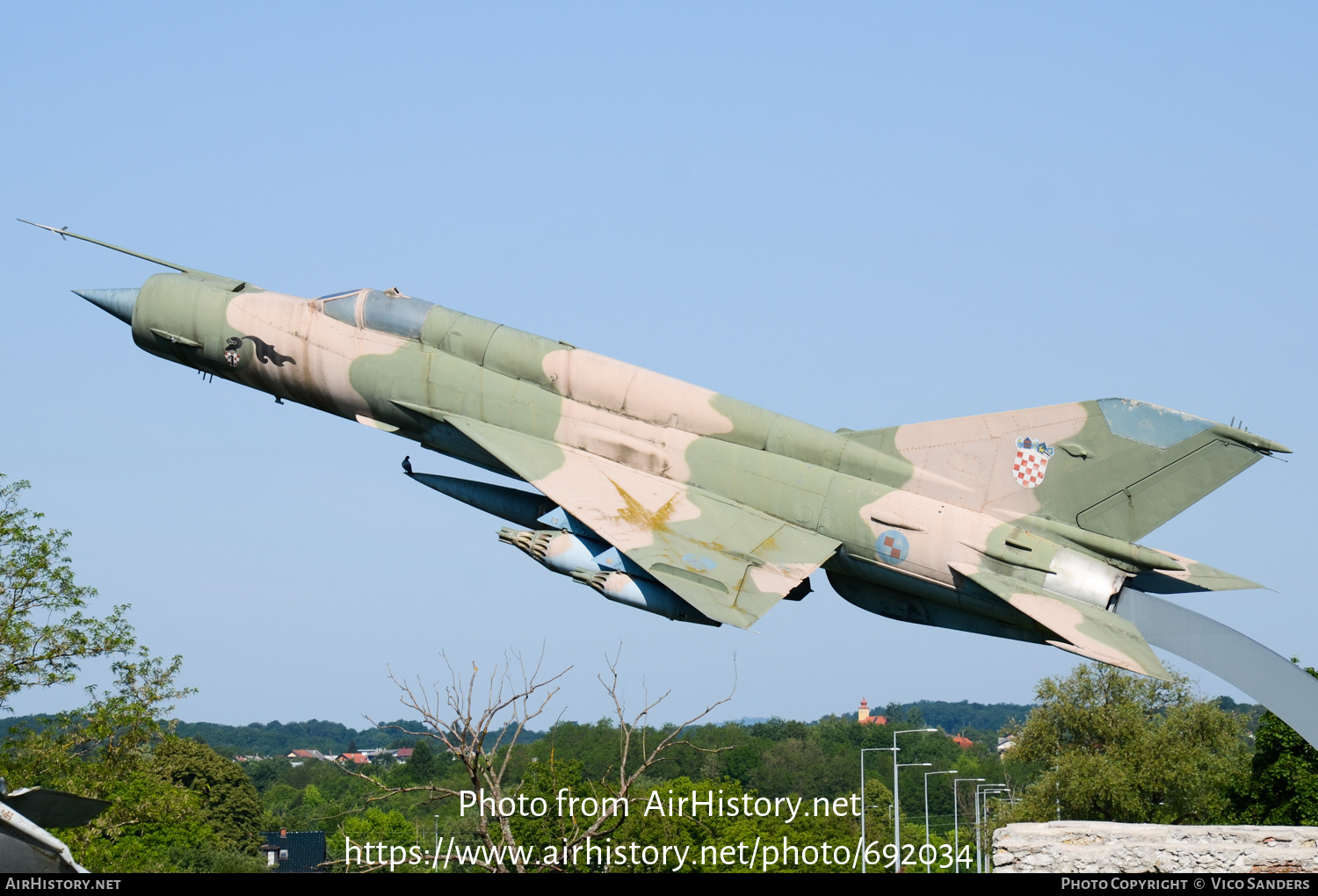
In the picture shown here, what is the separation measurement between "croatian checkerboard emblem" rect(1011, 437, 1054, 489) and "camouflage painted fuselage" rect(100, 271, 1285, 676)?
0.09ft

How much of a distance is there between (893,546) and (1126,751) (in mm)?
33509

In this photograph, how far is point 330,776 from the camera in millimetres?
119750

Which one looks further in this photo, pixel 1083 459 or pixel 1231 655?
pixel 1083 459

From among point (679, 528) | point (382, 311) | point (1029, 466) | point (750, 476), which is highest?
point (382, 311)

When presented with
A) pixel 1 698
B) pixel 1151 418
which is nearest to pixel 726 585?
pixel 1151 418

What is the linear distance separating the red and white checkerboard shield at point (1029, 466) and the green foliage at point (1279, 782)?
22.3m

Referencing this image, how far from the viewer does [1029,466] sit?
1758 cm

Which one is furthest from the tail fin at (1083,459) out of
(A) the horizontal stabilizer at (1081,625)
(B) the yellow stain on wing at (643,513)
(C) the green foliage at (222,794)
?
(C) the green foliage at (222,794)

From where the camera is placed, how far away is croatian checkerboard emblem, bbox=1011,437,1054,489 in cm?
1752

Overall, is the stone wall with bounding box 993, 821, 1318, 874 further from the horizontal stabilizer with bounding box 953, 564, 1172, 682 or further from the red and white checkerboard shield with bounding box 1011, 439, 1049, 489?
the red and white checkerboard shield with bounding box 1011, 439, 1049, 489

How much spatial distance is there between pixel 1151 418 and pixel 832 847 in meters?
37.5

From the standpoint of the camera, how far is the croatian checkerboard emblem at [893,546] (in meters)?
17.1

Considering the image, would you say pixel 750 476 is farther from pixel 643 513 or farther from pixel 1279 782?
pixel 1279 782

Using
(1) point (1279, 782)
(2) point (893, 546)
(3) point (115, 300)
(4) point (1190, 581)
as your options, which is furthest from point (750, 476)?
(1) point (1279, 782)
